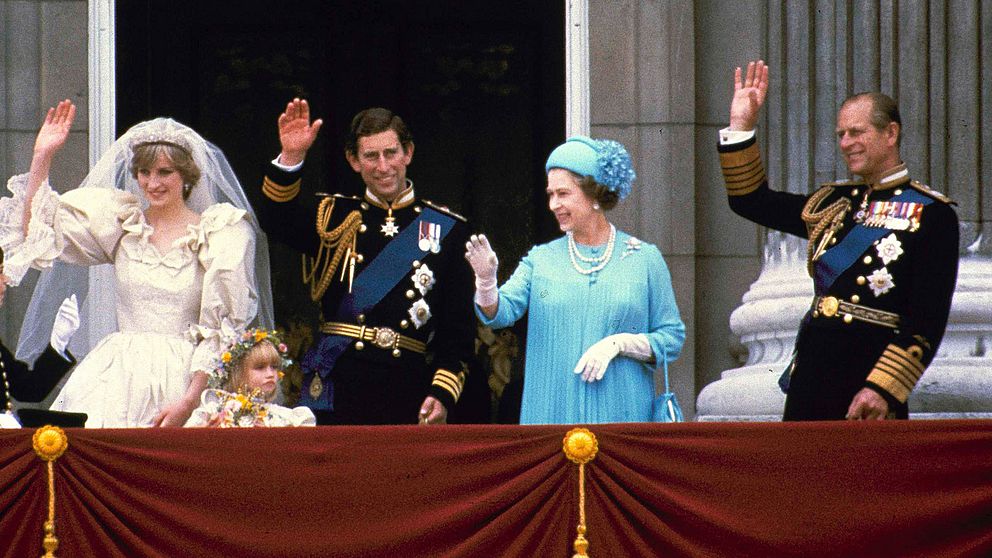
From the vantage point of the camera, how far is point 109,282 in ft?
26.5

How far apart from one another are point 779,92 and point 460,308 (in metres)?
2.07

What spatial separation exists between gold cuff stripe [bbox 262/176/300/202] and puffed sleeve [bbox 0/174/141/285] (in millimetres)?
523

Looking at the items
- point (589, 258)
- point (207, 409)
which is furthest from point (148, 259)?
point (589, 258)

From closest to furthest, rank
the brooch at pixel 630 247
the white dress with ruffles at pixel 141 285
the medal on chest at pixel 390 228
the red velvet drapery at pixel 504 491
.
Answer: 1. the red velvet drapery at pixel 504 491
2. the brooch at pixel 630 247
3. the white dress with ruffles at pixel 141 285
4. the medal on chest at pixel 390 228

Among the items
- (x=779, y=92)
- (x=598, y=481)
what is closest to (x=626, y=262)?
(x=598, y=481)

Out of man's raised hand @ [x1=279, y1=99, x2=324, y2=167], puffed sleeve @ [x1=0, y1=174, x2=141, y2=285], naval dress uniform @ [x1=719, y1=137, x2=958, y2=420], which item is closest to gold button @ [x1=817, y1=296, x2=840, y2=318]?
naval dress uniform @ [x1=719, y1=137, x2=958, y2=420]

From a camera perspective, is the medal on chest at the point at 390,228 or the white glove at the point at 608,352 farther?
the medal on chest at the point at 390,228

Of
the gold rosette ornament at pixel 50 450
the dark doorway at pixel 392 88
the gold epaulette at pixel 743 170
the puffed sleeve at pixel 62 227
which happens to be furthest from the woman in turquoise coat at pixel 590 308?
the dark doorway at pixel 392 88

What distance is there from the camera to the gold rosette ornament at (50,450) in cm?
605

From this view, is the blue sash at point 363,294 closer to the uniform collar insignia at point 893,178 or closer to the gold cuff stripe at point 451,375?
the gold cuff stripe at point 451,375

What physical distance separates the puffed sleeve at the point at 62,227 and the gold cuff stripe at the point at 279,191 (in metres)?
0.52

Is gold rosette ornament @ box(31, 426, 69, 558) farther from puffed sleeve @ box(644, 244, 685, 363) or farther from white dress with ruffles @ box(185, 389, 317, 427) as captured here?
puffed sleeve @ box(644, 244, 685, 363)

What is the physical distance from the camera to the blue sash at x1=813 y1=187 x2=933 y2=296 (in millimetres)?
6773

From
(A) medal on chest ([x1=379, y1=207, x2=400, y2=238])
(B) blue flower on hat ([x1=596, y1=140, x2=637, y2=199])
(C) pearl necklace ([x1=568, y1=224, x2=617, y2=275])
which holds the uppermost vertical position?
(B) blue flower on hat ([x1=596, y1=140, x2=637, y2=199])
